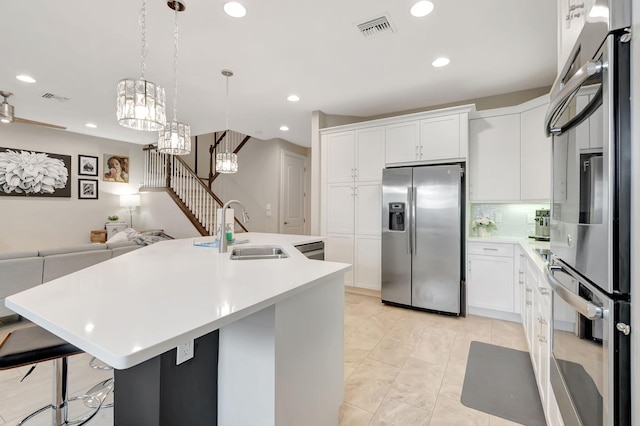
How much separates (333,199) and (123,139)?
5.18m

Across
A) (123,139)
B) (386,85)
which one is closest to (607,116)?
(386,85)

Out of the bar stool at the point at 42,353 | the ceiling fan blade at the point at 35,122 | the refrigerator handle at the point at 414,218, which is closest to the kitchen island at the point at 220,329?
the bar stool at the point at 42,353

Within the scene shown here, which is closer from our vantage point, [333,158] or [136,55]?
[136,55]

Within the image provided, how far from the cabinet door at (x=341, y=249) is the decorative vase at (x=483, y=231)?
1.63 m

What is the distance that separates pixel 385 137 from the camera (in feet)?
12.6

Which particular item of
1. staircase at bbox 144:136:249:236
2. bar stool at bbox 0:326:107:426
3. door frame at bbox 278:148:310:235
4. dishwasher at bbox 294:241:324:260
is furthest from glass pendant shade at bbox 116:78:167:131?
door frame at bbox 278:148:310:235

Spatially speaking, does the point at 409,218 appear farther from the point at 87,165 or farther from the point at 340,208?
the point at 87,165

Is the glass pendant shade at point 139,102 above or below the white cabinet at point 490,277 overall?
above

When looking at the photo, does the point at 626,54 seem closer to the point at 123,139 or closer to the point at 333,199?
the point at 333,199

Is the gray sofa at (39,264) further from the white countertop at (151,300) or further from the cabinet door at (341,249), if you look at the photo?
the cabinet door at (341,249)

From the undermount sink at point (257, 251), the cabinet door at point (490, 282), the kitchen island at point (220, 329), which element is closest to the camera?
the kitchen island at point (220, 329)

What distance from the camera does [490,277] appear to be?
129 inches

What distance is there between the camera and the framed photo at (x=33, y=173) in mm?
5051

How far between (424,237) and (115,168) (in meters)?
6.63
